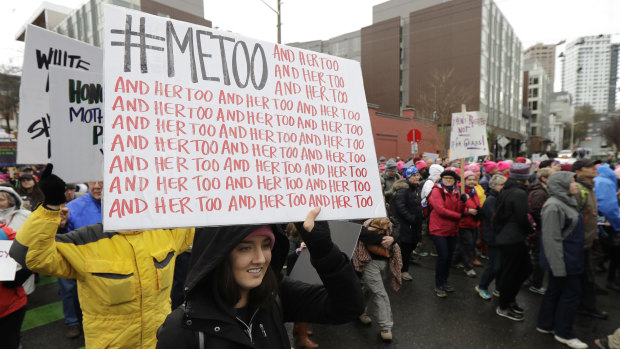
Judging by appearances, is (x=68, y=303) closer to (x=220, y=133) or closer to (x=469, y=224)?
(x=220, y=133)

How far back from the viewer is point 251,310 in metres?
Result: 1.33

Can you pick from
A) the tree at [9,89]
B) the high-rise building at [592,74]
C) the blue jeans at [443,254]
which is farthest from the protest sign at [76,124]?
the high-rise building at [592,74]

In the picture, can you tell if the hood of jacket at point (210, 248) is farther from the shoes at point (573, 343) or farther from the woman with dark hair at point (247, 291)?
the shoes at point (573, 343)

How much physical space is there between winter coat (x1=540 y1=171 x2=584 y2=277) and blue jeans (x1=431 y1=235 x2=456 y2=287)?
4.76ft

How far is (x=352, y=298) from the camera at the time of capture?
1390mm

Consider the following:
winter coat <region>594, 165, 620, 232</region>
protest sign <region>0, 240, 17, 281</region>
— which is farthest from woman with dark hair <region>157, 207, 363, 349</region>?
winter coat <region>594, 165, 620, 232</region>

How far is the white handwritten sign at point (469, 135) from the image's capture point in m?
6.50

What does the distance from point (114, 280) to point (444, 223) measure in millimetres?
4376

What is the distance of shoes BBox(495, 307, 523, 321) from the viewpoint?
4281mm

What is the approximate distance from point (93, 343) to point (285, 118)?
6.30 ft

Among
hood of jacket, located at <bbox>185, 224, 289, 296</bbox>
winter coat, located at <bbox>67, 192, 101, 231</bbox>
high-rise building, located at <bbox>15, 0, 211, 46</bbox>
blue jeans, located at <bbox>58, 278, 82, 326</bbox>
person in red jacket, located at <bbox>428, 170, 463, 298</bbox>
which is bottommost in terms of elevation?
blue jeans, located at <bbox>58, 278, 82, 326</bbox>

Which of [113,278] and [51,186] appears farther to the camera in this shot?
[113,278]

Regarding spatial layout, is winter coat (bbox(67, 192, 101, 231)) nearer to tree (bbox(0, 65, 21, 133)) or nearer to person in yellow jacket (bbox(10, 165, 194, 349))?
person in yellow jacket (bbox(10, 165, 194, 349))

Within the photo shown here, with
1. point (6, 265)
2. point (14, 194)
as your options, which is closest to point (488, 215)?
point (6, 265)
